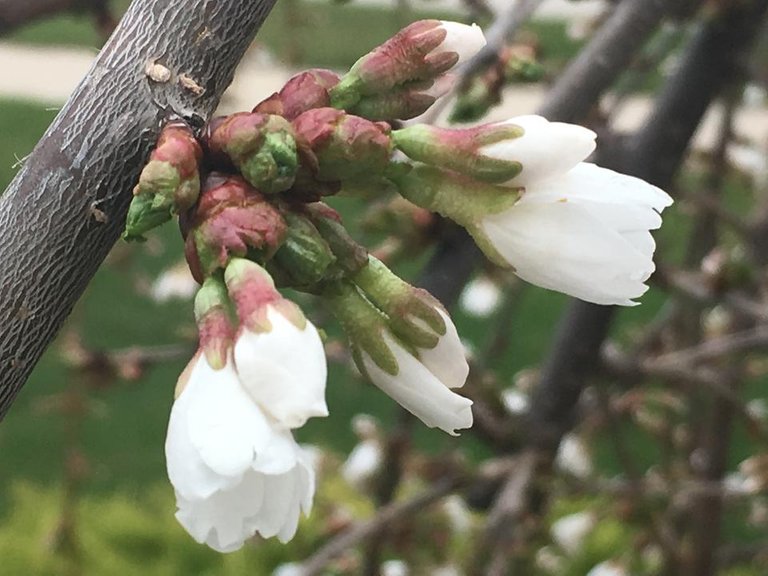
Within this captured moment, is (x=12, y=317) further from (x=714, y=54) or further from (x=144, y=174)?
(x=714, y=54)

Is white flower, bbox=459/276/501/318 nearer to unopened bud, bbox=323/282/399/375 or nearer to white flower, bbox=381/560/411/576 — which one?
white flower, bbox=381/560/411/576

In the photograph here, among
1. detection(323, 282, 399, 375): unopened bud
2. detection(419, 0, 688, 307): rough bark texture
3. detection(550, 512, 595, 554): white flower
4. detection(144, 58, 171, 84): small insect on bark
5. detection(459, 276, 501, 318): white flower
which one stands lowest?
detection(550, 512, 595, 554): white flower

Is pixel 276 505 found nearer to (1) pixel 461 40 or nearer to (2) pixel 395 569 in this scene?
(1) pixel 461 40

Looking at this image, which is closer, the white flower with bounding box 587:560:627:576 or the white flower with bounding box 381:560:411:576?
the white flower with bounding box 587:560:627:576

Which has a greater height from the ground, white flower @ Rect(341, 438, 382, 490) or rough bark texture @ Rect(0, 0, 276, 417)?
rough bark texture @ Rect(0, 0, 276, 417)

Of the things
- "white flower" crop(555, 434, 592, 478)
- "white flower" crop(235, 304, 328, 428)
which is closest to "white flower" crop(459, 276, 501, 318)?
"white flower" crop(555, 434, 592, 478)

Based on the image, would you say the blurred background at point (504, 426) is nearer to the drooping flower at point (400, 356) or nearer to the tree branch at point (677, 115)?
the tree branch at point (677, 115)
